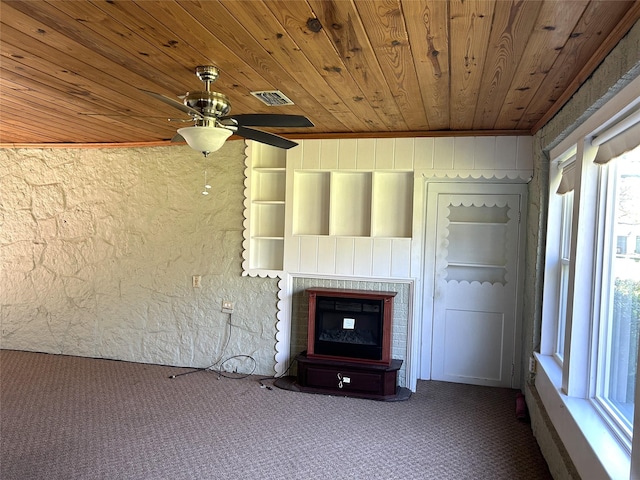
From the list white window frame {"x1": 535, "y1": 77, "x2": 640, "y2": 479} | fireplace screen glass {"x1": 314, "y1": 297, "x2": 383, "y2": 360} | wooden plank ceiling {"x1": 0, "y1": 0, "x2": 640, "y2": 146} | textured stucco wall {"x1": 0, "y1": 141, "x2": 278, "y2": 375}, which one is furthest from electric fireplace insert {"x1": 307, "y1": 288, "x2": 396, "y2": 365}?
wooden plank ceiling {"x1": 0, "y1": 0, "x2": 640, "y2": 146}

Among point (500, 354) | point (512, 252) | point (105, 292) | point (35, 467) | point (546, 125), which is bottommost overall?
point (35, 467)

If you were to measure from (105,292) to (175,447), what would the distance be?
8.31 feet

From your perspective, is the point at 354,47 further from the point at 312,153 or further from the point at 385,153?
the point at 312,153

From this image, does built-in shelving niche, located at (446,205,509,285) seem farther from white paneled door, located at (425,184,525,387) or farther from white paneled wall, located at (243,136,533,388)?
white paneled wall, located at (243,136,533,388)

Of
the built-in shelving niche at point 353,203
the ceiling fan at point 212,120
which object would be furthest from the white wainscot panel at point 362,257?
the ceiling fan at point 212,120

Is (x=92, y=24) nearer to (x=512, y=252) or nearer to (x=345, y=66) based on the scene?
(x=345, y=66)

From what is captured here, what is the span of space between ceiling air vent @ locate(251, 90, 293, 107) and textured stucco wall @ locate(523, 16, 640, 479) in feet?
5.89

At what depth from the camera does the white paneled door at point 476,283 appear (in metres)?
4.38

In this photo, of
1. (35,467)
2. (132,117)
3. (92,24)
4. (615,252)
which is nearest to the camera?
(92,24)

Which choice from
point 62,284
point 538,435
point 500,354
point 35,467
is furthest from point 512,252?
point 62,284

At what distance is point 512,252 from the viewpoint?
4375 mm

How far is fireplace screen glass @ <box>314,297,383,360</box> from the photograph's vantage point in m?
4.16

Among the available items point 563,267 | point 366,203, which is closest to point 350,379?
point 366,203

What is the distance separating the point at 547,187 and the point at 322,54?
2.23 meters
